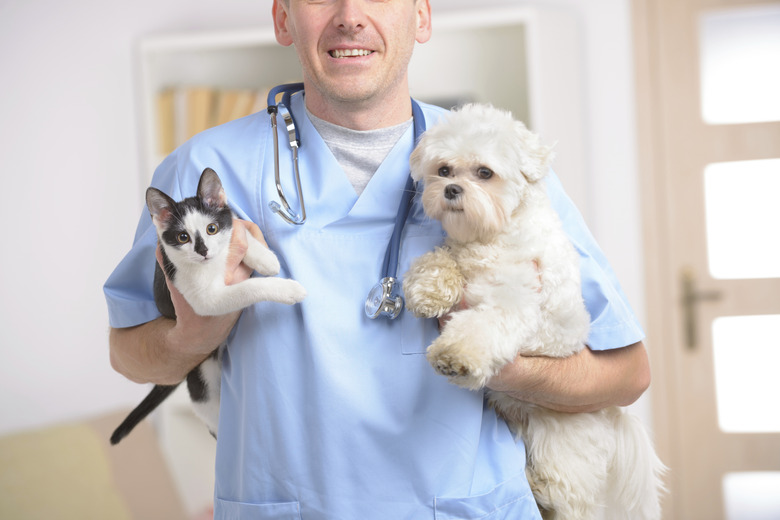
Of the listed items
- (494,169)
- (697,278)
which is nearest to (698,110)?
(697,278)

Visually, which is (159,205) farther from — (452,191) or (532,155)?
(532,155)

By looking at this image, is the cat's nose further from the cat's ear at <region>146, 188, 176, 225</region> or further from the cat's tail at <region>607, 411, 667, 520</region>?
the cat's tail at <region>607, 411, 667, 520</region>

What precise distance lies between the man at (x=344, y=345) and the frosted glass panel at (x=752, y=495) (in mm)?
2290

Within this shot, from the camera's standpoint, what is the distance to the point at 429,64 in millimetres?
3287

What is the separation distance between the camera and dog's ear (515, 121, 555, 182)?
4.17 feet

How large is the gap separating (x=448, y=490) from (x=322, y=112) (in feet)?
2.47

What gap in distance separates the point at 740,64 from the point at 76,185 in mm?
3170

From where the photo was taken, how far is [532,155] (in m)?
1.28

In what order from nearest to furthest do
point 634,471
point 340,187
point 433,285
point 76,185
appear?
point 433,285, point 340,187, point 634,471, point 76,185

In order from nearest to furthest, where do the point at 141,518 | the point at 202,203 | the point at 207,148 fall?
the point at 202,203, the point at 207,148, the point at 141,518

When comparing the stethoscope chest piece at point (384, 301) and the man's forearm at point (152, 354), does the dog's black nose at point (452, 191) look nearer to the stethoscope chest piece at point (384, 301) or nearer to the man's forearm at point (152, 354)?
the stethoscope chest piece at point (384, 301)

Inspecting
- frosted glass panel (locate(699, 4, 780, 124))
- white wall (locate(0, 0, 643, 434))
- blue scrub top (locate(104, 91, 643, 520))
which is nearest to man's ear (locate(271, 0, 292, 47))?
blue scrub top (locate(104, 91, 643, 520))

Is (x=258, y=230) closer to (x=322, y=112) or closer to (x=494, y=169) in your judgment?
(x=322, y=112)

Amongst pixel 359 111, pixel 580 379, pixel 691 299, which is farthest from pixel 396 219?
pixel 691 299
